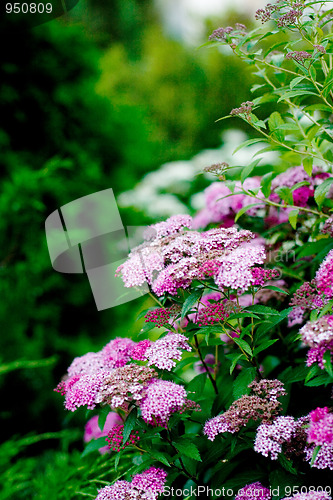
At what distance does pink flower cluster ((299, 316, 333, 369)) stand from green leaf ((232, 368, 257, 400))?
0.78ft

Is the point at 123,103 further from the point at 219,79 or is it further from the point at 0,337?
the point at 219,79

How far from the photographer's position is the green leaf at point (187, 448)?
3.03 feet

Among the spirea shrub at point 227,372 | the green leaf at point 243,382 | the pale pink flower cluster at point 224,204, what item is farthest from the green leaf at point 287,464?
the pale pink flower cluster at point 224,204

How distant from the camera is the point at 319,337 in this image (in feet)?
2.54

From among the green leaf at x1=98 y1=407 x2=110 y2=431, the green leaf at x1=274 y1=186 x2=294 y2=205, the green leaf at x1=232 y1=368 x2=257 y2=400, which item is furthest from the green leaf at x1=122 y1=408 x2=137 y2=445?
the green leaf at x1=274 y1=186 x2=294 y2=205

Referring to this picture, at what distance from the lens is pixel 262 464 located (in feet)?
3.81

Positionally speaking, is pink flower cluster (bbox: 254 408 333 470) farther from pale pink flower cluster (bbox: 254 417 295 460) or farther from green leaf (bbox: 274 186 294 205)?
green leaf (bbox: 274 186 294 205)

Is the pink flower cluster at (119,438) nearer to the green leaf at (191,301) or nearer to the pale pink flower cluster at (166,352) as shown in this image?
the pale pink flower cluster at (166,352)

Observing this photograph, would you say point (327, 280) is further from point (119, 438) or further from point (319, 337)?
point (119, 438)

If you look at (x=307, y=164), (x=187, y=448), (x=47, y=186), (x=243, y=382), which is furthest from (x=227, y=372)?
(x=47, y=186)

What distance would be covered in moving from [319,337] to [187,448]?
0.39m

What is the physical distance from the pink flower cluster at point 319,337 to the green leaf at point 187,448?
12.3 inches

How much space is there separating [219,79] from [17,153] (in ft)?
15.5

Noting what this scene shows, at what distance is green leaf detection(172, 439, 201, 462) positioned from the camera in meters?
0.92
